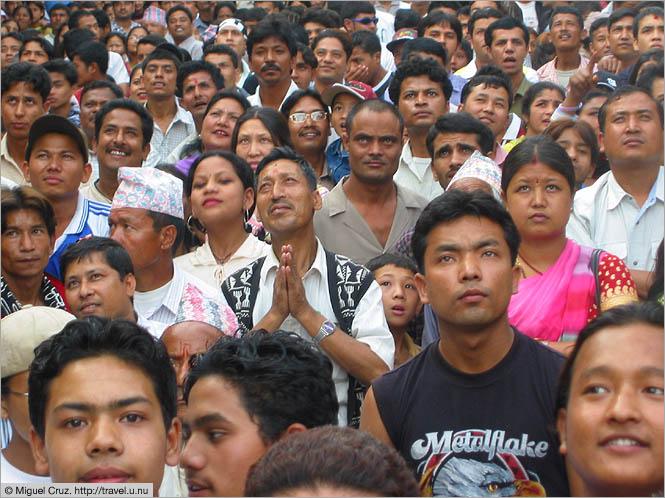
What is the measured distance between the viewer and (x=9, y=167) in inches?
251

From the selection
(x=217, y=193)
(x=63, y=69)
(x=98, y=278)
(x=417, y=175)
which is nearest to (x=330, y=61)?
(x=417, y=175)

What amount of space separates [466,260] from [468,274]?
0.28ft

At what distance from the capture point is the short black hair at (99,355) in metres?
2.82

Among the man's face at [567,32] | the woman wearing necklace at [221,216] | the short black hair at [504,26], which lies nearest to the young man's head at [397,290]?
the woman wearing necklace at [221,216]

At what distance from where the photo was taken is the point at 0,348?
3178mm

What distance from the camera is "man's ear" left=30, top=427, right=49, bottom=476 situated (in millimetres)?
2727

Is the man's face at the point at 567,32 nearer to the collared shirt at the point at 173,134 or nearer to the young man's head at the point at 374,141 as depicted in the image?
the collared shirt at the point at 173,134

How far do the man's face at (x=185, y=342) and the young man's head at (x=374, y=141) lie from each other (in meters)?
1.86

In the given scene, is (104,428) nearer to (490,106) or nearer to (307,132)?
(307,132)

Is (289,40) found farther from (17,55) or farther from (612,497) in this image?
(612,497)

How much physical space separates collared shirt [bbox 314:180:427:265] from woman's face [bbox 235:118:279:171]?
28.9 inches

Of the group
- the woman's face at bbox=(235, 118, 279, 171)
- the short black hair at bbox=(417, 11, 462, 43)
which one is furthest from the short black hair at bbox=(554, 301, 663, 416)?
the short black hair at bbox=(417, 11, 462, 43)

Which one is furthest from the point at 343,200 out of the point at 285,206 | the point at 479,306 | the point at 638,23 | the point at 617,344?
the point at 638,23

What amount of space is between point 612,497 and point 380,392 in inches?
36.3
